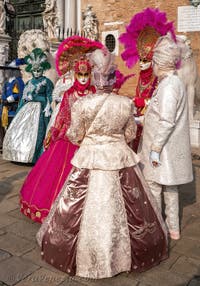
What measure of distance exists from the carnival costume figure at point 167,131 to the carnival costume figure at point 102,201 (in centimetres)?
34

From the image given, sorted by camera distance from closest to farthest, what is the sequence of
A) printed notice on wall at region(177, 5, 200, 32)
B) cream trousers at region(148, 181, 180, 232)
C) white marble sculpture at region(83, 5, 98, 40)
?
1. cream trousers at region(148, 181, 180, 232)
2. printed notice on wall at region(177, 5, 200, 32)
3. white marble sculpture at region(83, 5, 98, 40)

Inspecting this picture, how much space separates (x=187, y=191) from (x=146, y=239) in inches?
101

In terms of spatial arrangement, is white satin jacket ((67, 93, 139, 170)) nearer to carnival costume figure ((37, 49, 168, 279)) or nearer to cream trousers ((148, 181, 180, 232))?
carnival costume figure ((37, 49, 168, 279))

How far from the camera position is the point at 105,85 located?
2650 millimetres

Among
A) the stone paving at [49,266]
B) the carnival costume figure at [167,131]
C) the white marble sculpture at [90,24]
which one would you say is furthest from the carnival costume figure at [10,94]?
the white marble sculpture at [90,24]

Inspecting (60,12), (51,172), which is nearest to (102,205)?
(51,172)

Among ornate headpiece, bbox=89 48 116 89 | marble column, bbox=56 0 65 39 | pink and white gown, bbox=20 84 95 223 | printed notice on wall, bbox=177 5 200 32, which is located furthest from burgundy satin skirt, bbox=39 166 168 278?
marble column, bbox=56 0 65 39

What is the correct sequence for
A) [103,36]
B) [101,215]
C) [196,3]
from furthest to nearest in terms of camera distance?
[103,36]
[196,3]
[101,215]

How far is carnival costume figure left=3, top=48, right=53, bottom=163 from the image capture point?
5973 mm

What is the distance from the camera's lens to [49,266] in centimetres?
285

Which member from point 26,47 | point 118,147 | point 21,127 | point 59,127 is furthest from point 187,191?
point 26,47

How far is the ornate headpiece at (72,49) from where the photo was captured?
4141mm

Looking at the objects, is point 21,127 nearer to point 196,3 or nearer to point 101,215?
point 101,215

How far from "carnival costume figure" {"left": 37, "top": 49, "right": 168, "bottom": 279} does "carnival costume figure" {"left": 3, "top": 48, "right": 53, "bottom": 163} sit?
3.38m
